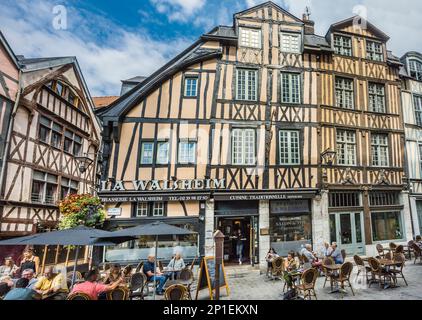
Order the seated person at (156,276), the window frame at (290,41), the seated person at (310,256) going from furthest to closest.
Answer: the window frame at (290,41) < the seated person at (310,256) < the seated person at (156,276)

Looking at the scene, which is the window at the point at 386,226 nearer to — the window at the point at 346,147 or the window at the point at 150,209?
the window at the point at 346,147

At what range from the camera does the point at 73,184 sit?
13.6m

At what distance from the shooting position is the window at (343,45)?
11538mm

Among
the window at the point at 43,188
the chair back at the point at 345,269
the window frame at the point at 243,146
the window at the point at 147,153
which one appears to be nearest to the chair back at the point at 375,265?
the chair back at the point at 345,269

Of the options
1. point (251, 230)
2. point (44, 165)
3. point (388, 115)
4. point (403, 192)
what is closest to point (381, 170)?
point (403, 192)

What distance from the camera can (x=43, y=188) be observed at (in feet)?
36.4

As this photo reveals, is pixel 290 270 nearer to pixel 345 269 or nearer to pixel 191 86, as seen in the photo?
pixel 345 269

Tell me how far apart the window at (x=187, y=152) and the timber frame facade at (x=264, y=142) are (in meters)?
0.04

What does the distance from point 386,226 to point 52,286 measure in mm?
12552

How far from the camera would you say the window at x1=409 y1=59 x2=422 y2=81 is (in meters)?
13.0

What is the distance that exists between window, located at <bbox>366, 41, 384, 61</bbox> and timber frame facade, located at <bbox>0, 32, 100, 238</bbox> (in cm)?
1430

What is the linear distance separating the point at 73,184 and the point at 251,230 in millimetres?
10112

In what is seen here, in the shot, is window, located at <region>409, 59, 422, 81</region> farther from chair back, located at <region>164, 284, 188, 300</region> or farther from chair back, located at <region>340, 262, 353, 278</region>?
chair back, located at <region>164, 284, 188, 300</region>
